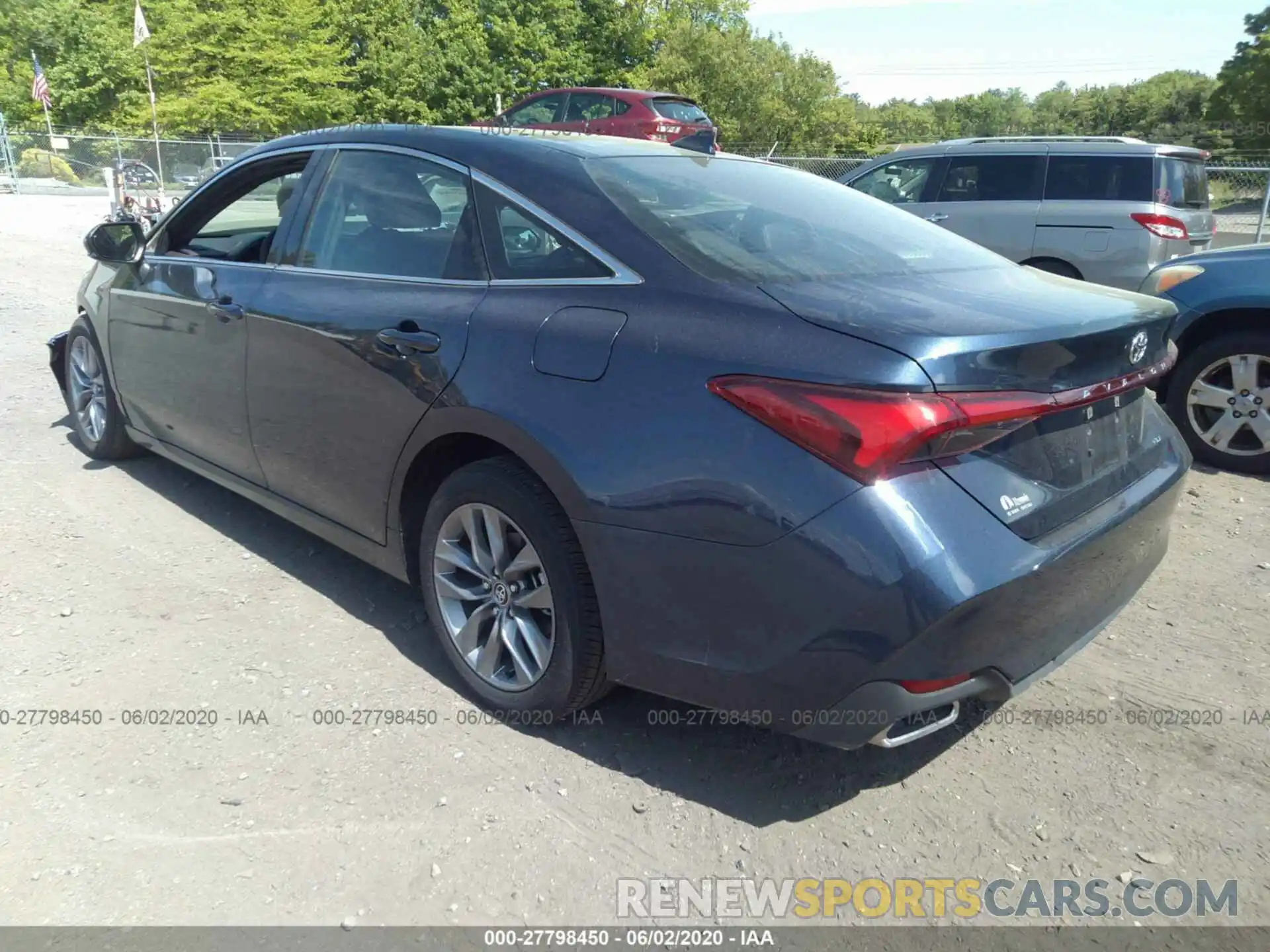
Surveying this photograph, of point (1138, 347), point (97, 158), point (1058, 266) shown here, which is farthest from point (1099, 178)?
point (97, 158)

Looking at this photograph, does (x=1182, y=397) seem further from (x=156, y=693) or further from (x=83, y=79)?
(x=83, y=79)

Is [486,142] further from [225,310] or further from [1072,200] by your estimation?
[1072,200]

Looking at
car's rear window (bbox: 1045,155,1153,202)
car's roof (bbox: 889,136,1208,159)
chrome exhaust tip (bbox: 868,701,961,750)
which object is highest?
car's roof (bbox: 889,136,1208,159)

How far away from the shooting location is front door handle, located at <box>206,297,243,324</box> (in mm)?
3752

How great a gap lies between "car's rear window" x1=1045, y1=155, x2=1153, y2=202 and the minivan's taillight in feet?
25.6

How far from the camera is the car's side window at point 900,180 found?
32.8 feet

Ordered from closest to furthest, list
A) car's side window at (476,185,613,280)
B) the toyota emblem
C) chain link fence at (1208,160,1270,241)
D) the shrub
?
1. the toyota emblem
2. car's side window at (476,185,613,280)
3. chain link fence at (1208,160,1270,241)
4. the shrub

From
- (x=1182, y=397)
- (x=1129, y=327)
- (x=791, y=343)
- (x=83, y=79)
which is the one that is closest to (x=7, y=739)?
(x=791, y=343)

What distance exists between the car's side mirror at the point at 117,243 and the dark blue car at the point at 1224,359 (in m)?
5.15

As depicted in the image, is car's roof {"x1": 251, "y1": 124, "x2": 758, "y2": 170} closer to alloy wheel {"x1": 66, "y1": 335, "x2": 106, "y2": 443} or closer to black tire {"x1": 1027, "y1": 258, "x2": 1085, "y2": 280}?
alloy wheel {"x1": 66, "y1": 335, "x2": 106, "y2": 443}

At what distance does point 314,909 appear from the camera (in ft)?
7.49

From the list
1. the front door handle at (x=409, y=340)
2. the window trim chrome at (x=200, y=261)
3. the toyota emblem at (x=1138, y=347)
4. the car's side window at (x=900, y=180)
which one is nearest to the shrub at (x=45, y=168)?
the car's side window at (x=900, y=180)

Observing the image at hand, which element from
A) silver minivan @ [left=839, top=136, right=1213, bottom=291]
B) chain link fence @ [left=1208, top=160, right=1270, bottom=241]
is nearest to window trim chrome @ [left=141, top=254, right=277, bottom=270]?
silver minivan @ [left=839, top=136, right=1213, bottom=291]

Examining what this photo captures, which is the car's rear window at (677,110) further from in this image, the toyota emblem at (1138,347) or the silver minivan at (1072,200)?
the toyota emblem at (1138,347)
